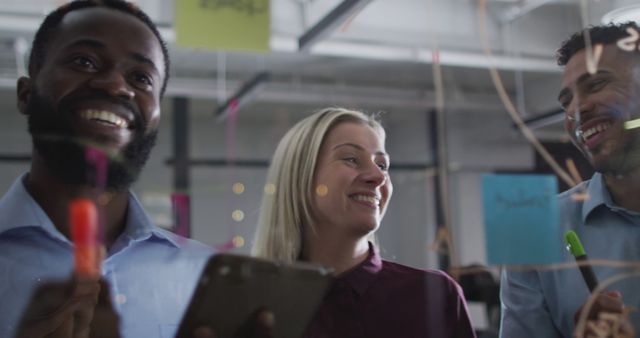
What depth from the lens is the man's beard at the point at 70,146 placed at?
1.87ft

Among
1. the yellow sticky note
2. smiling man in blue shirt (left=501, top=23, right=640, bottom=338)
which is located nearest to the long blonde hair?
the yellow sticky note

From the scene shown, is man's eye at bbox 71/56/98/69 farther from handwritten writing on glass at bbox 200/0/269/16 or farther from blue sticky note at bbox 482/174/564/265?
blue sticky note at bbox 482/174/564/265

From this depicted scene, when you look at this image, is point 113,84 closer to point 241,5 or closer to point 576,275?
point 241,5

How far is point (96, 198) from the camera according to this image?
0.58 m

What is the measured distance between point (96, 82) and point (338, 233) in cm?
27

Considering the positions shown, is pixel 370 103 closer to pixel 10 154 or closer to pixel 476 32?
pixel 476 32

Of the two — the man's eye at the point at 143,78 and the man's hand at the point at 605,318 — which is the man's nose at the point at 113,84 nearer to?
the man's eye at the point at 143,78

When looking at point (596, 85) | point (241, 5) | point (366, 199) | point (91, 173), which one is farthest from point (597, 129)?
point (91, 173)

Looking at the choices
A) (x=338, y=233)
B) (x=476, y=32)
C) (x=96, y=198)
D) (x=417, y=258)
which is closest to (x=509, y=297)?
(x=417, y=258)

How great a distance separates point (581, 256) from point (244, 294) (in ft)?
1.25

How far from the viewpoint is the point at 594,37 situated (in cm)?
76

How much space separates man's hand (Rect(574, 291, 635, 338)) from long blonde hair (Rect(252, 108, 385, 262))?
0.30 meters

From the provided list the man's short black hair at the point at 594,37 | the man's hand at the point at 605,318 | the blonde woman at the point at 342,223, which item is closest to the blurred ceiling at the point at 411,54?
the man's short black hair at the point at 594,37

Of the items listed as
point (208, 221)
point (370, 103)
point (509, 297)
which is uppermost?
point (370, 103)
